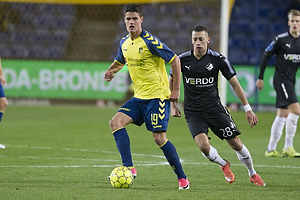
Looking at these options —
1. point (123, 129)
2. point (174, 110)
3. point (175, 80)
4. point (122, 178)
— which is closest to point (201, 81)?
point (174, 110)

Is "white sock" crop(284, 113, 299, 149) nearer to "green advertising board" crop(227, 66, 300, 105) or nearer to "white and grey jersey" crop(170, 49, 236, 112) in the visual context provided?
"white and grey jersey" crop(170, 49, 236, 112)

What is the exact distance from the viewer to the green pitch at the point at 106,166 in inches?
221

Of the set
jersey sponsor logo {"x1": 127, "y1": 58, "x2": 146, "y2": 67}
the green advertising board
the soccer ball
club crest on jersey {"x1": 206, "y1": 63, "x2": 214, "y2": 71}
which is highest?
jersey sponsor logo {"x1": 127, "y1": 58, "x2": 146, "y2": 67}

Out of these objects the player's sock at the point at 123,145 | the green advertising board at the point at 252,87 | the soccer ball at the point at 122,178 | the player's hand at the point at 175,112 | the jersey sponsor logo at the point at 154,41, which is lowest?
the green advertising board at the point at 252,87

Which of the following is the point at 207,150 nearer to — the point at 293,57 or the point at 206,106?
the point at 206,106

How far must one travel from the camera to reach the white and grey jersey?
646 centimetres

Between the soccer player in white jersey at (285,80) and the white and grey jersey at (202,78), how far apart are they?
8.99 ft

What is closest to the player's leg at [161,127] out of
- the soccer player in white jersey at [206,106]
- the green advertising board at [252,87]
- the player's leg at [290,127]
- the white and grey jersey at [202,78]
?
the soccer player in white jersey at [206,106]

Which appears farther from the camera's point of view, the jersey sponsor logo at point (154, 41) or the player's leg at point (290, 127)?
the player's leg at point (290, 127)

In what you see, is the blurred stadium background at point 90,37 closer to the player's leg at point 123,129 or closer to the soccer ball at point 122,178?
the player's leg at point 123,129

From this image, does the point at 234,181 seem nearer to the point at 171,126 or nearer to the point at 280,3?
the point at 171,126

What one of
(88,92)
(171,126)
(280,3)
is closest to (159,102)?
(171,126)

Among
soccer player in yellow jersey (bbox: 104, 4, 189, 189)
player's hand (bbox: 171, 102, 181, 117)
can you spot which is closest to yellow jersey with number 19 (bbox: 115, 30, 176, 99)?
soccer player in yellow jersey (bbox: 104, 4, 189, 189)

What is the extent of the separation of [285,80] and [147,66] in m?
3.88
